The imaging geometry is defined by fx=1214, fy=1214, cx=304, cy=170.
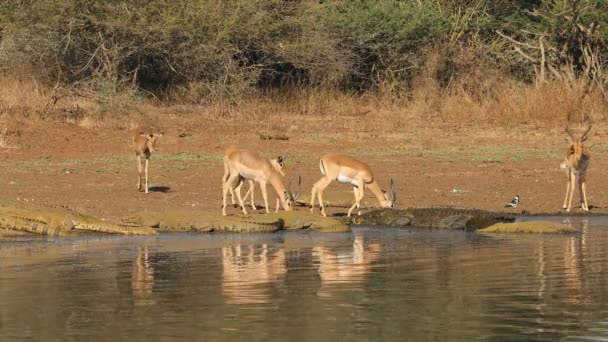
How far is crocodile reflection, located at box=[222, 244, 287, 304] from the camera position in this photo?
9695 millimetres

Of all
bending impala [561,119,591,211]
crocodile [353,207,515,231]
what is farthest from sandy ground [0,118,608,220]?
crocodile [353,207,515,231]

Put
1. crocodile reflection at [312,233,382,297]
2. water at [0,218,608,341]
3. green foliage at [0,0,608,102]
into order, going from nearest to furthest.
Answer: water at [0,218,608,341]
crocodile reflection at [312,233,382,297]
green foliage at [0,0,608,102]

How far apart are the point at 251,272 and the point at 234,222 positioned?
322 centimetres

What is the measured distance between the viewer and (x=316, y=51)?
2639cm

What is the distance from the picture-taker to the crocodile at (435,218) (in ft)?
48.4

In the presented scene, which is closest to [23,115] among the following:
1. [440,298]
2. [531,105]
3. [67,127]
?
[67,127]

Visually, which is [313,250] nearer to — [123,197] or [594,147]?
[123,197]

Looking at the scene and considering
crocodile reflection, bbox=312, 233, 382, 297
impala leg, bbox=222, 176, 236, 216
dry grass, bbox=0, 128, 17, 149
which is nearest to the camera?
crocodile reflection, bbox=312, 233, 382, 297

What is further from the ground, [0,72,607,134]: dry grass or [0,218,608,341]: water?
[0,72,607,134]: dry grass

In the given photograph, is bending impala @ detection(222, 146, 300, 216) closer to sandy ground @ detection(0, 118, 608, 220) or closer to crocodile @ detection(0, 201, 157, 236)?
sandy ground @ detection(0, 118, 608, 220)

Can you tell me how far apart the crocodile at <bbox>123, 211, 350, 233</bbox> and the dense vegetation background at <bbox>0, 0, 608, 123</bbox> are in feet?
A: 28.2

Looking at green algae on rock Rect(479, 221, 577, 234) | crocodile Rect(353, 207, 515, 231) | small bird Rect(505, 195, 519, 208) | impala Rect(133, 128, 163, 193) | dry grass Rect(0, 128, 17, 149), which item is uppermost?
dry grass Rect(0, 128, 17, 149)

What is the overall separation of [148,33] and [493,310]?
16796 mm

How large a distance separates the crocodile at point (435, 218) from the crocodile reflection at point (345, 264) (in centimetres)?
128
